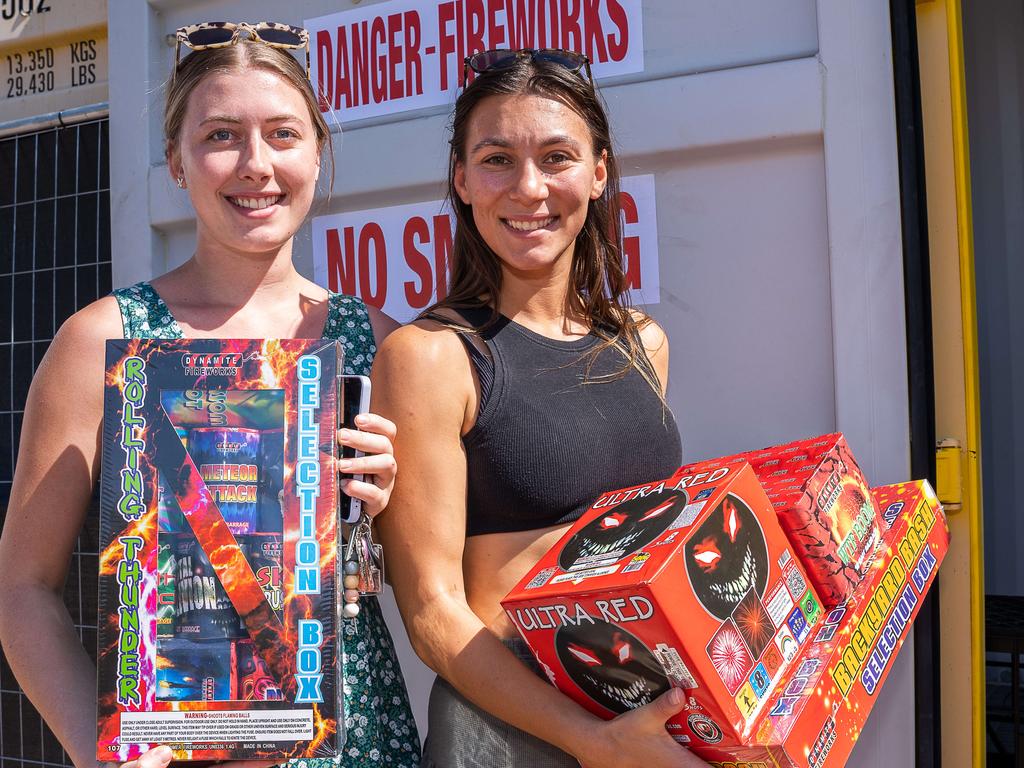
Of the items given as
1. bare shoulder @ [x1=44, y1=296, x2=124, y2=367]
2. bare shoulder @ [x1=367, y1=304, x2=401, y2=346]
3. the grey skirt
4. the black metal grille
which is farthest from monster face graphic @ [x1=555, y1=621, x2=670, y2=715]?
the black metal grille

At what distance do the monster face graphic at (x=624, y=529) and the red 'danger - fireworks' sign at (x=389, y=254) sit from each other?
0.84m

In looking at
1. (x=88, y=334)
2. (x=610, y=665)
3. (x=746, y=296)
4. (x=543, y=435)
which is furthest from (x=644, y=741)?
(x=746, y=296)

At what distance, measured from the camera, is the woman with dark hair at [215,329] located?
121 cm

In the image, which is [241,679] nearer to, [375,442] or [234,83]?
[375,442]

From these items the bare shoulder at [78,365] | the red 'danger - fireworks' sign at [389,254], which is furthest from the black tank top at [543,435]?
the red 'danger - fireworks' sign at [389,254]

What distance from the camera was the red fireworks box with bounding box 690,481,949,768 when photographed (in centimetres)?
113

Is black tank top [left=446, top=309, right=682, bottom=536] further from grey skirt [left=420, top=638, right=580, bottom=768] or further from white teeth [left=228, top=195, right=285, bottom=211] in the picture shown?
white teeth [left=228, top=195, right=285, bottom=211]

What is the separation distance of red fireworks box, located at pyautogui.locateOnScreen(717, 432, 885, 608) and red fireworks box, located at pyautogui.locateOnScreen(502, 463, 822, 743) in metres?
0.03

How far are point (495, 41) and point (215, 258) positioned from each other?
0.89 meters

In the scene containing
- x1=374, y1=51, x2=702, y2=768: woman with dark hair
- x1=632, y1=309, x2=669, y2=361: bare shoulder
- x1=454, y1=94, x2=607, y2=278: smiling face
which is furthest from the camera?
x1=632, y1=309, x2=669, y2=361: bare shoulder

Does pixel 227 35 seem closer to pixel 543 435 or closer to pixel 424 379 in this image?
pixel 424 379

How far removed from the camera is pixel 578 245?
164cm

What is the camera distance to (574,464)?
1378mm

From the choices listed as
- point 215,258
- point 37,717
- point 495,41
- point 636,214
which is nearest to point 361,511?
point 215,258
